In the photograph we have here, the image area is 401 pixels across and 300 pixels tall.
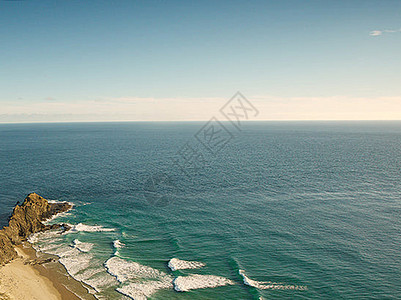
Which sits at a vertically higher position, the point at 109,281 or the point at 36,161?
the point at 36,161

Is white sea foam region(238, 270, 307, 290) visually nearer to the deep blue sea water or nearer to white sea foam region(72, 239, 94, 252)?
the deep blue sea water

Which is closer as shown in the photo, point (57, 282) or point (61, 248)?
point (57, 282)

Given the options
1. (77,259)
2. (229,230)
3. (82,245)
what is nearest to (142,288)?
(77,259)

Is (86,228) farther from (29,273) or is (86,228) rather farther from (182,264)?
(182,264)

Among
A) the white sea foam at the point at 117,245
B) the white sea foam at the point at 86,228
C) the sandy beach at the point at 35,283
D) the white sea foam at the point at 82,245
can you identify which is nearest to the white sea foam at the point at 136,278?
the white sea foam at the point at 117,245

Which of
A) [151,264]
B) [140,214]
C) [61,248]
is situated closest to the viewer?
[151,264]

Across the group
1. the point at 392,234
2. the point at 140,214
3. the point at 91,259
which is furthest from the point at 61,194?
the point at 392,234

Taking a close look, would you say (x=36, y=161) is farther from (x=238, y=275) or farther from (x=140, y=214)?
(x=238, y=275)

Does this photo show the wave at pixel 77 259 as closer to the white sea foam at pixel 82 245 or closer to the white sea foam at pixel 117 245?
the white sea foam at pixel 82 245

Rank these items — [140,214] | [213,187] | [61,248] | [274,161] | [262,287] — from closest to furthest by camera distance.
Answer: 1. [262,287]
2. [61,248]
3. [140,214]
4. [213,187]
5. [274,161]
